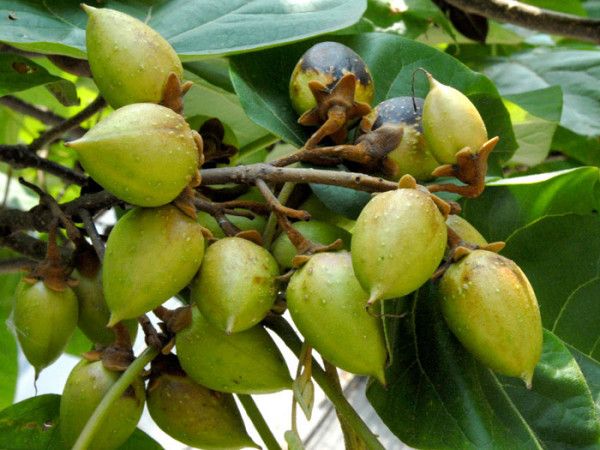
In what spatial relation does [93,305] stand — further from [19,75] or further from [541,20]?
[541,20]

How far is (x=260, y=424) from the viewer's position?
1.81ft

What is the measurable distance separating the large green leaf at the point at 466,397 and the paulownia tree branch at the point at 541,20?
67 centimetres

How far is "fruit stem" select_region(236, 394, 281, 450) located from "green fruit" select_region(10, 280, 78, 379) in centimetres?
16

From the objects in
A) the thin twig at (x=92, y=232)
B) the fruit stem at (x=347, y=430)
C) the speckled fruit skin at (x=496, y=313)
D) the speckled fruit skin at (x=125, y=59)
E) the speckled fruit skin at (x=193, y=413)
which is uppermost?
the speckled fruit skin at (x=125, y=59)

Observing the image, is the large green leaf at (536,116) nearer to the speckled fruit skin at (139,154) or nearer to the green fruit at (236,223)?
the green fruit at (236,223)

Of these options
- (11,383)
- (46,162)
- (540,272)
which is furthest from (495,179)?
(11,383)

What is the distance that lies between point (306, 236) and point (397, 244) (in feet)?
0.38

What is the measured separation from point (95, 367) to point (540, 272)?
0.41 metres

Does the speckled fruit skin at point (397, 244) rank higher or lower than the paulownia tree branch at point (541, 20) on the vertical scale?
higher

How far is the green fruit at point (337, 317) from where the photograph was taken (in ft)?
1.40

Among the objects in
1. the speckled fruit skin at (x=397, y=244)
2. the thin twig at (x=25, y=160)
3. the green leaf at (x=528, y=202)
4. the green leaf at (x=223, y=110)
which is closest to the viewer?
the speckled fruit skin at (x=397, y=244)

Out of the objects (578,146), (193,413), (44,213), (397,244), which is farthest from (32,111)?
(578,146)

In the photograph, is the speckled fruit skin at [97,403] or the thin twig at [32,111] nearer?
the speckled fruit skin at [97,403]

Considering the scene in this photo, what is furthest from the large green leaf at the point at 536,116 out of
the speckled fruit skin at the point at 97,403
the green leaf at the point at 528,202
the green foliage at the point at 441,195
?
the speckled fruit skin at the point at 97,403
